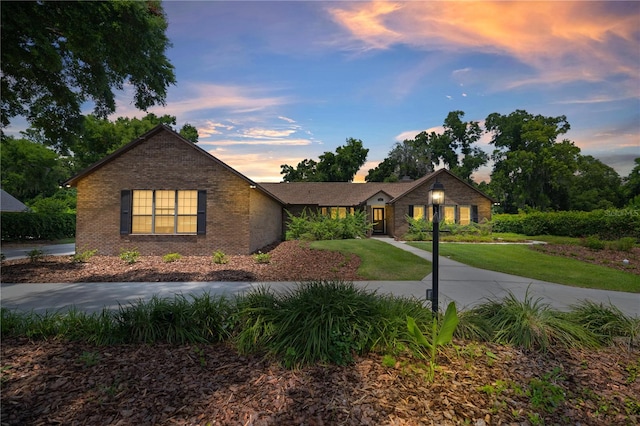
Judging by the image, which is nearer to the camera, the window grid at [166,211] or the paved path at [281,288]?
the paved path at [281,288]

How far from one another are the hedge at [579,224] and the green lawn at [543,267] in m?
8.42

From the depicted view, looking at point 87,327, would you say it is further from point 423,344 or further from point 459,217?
point 459,217

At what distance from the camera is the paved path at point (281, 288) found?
6.78 meters

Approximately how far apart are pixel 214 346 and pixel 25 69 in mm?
8810

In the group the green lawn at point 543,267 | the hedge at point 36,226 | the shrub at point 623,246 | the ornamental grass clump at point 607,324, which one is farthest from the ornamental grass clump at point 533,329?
the hedge at point 36,226

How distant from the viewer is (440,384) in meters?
3.19

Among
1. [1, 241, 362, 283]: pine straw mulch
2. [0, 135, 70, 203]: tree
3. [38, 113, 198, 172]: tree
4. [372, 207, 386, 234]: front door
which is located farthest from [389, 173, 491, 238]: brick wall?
[0, 135, 70, 203]: tree

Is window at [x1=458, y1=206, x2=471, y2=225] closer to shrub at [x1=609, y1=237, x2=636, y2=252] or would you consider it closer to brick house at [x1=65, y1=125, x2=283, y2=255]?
shrub at [x1=609, y1=237, x2=636, y2=252]

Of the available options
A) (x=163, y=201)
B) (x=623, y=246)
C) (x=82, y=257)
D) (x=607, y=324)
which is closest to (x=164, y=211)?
(x=163, y=201)

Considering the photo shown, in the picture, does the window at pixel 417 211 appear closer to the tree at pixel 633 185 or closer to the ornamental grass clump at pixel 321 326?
the ornamental grass clump at pixel 321 326

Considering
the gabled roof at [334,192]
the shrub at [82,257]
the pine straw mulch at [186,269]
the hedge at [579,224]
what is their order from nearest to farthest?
the pine straw mulch at [186,269], the shrub at [82,257], the hedge at [579,224], the gabled roof at [334,192]

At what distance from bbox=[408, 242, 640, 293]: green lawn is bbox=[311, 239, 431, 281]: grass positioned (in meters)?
2.26

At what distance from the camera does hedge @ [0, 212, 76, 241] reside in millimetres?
19984

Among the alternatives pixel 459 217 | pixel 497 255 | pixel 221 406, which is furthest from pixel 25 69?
pixel 459 217
